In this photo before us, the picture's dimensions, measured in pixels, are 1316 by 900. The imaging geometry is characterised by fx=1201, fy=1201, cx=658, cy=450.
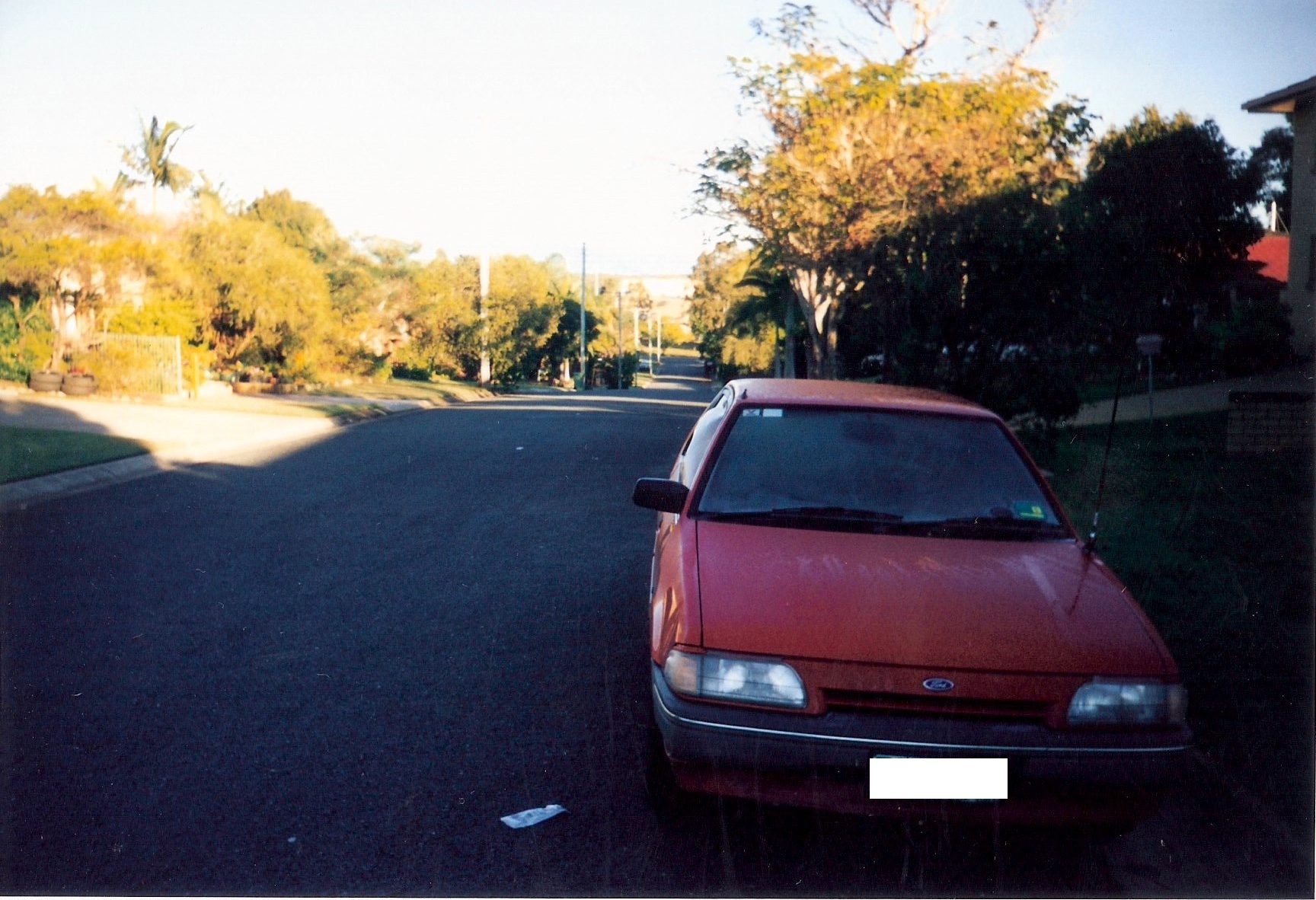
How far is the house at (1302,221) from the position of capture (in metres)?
18.1

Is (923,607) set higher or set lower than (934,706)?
higher

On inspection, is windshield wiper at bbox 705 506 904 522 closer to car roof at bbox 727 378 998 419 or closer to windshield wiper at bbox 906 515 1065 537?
windshield wiper at bbox 906 515 1065 537

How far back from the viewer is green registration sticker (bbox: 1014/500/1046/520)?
16.1 feet

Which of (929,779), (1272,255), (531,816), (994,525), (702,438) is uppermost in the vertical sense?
(1272,255)

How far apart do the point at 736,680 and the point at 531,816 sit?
1038 mm

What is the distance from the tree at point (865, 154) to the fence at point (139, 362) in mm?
12625

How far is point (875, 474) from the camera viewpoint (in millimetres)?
5047

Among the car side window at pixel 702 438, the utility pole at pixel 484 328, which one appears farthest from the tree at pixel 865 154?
the utility pole at pixel 484 328

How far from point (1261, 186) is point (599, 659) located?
23.6 meters

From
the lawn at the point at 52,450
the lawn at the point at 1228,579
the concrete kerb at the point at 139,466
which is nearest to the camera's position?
the lawn at the point at 1228,579

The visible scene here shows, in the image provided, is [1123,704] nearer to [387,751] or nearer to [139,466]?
[387,751]

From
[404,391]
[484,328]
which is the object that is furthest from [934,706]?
[484,328]

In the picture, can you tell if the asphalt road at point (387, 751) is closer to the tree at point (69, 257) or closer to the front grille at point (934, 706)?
the front grille at point (934, 706)

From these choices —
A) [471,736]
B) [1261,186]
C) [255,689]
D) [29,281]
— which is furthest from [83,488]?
[1261,186]
